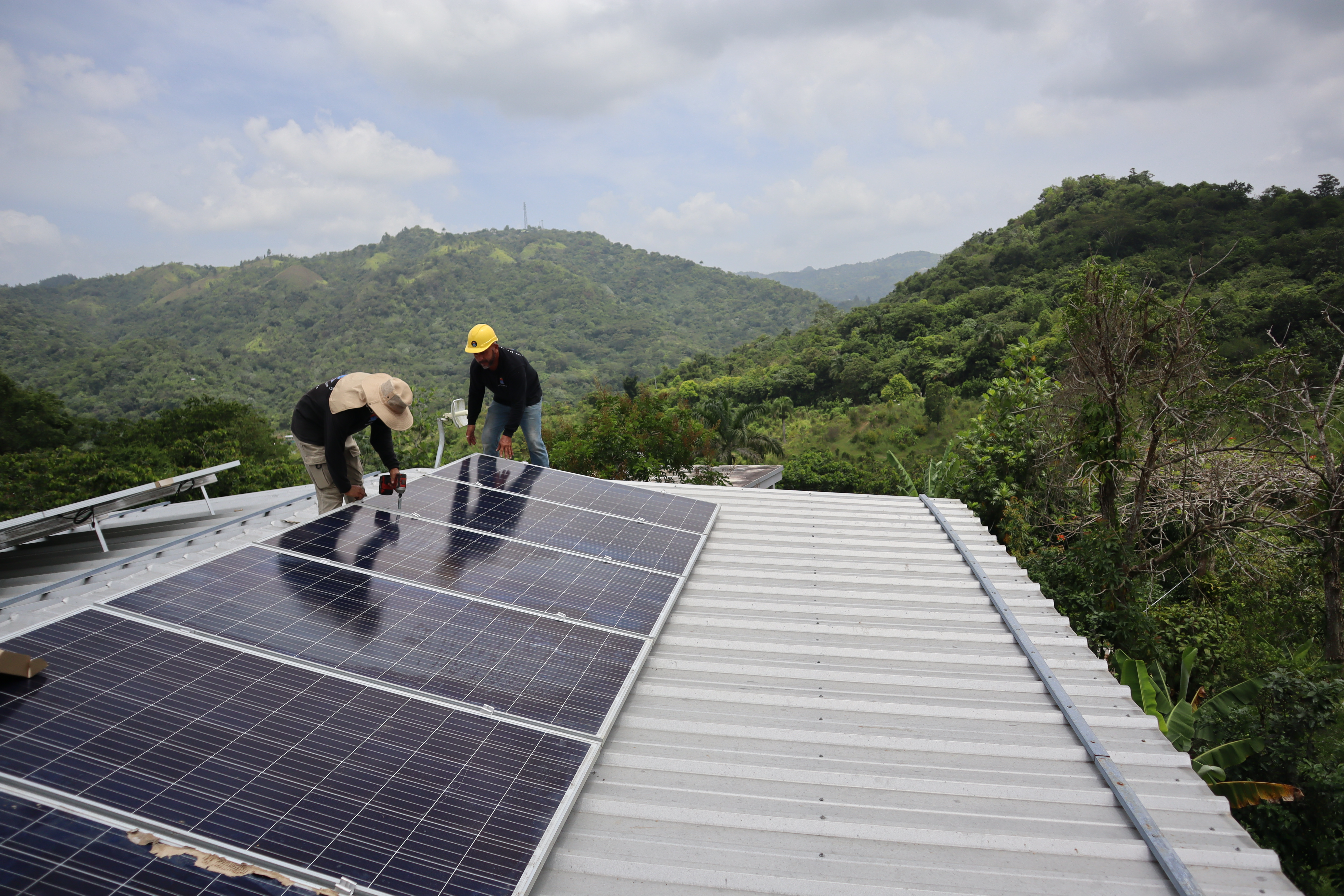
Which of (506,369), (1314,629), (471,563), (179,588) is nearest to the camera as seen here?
(179,588)

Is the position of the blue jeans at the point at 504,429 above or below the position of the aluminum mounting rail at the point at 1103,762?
above

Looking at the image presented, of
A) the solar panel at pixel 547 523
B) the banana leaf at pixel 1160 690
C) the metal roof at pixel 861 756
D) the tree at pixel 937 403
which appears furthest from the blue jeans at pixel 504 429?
the tree at pixel 937 403

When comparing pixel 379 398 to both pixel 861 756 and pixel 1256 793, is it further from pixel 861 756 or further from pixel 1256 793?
pixel 1256 793

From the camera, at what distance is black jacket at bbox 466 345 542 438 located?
8.67 meters

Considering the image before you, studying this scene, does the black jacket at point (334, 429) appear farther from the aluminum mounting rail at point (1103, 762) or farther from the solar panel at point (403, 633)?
the aluminum mounting rail at point (1103, 762)

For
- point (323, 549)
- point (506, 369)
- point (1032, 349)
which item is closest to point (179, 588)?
point (323, 549)

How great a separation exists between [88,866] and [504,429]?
23.9ft

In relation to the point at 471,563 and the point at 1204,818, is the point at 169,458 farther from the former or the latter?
the point at 1204,818

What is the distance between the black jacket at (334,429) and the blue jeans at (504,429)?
2257 mm

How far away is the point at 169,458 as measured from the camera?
110ft

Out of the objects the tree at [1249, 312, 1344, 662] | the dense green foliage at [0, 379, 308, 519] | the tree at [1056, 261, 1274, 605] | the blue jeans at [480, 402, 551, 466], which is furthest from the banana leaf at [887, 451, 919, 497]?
the dense green foliage at [0, 379, 308, 519]

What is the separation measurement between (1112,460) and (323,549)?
12267 millimetres

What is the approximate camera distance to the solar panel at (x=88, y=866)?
7.56ft

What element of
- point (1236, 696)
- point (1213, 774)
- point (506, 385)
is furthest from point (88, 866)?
point (1236, 696)
